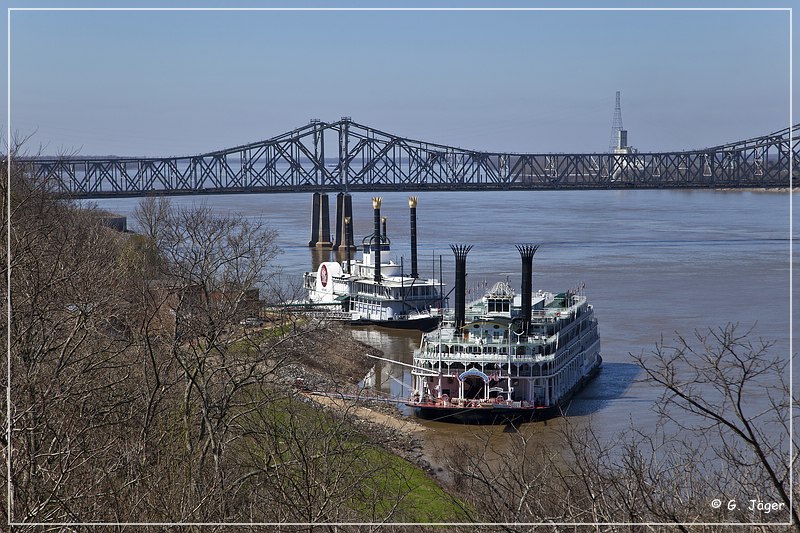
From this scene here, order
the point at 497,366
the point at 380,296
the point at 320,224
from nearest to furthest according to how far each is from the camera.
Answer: the point at 497,366 → the point at 380,296 → the point at 320,224

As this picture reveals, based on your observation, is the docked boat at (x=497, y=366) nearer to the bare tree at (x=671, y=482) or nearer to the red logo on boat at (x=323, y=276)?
the bare tree at (x=671, y=482)

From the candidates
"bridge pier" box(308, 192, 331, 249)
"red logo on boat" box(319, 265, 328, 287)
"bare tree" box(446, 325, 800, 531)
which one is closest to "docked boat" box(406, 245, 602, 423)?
"bare tree" box(446, 325, 800, 531)

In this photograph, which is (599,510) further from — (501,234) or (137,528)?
(501,234)

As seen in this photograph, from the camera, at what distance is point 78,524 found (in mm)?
5602

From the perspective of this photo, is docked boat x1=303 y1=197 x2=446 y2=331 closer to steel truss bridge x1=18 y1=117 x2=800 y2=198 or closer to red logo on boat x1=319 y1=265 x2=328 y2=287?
red logo on boat x1=319 y1=265 x2=328 y2=287

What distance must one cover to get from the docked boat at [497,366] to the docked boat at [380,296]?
7.47 m

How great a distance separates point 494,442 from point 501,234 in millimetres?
35890

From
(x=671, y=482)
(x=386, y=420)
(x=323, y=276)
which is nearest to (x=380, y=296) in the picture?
(x=323, y=276)

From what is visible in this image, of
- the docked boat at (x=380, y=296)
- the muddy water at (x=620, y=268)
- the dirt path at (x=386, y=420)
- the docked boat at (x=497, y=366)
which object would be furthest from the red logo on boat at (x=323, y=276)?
the dirt path at (x=386, y=420)

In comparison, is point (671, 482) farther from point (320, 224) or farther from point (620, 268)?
point (320, 224)

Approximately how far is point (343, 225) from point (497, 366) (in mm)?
31182

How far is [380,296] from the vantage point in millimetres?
27641

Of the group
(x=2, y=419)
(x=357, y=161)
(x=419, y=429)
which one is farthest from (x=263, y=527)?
(x=357, y=161)

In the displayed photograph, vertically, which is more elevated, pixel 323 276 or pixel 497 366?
pixel 323 276
